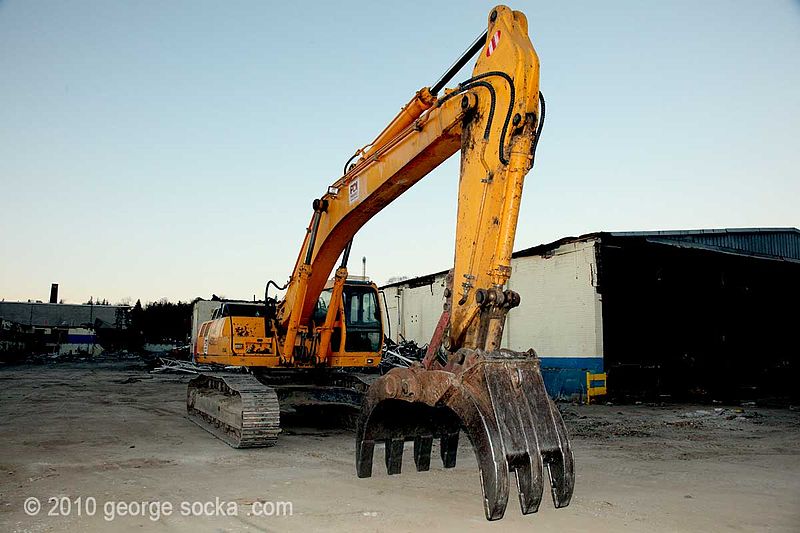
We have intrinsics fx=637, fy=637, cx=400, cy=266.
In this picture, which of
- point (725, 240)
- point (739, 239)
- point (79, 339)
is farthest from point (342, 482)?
point (79, 339)

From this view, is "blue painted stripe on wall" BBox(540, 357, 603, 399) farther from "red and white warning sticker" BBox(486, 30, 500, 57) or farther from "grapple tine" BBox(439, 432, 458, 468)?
"red and white warning sticker" BBox(486, 30, 500, 57)

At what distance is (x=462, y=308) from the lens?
531cm

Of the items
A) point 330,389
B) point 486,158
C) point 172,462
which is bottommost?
point 172,462

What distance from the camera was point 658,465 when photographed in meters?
7.77

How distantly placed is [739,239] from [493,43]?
2103 centimetres

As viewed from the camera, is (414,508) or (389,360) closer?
(414,508)

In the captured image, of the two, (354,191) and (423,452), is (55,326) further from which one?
(423,452)

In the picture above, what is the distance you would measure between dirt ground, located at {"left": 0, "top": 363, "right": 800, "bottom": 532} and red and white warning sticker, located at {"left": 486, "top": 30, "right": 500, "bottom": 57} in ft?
13.2

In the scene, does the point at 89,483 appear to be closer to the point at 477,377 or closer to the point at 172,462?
the point at 172,462

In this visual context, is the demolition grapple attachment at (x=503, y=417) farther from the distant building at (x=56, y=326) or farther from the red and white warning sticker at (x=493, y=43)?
the distant building at (x=56, y=326)

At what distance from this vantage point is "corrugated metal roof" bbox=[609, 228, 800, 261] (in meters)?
20.5

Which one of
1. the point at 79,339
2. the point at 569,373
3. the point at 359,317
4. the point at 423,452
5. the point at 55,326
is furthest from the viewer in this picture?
the point at 55,326

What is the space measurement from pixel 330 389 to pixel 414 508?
5.08 meters

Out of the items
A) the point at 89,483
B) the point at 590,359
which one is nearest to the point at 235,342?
the point at 89,483
